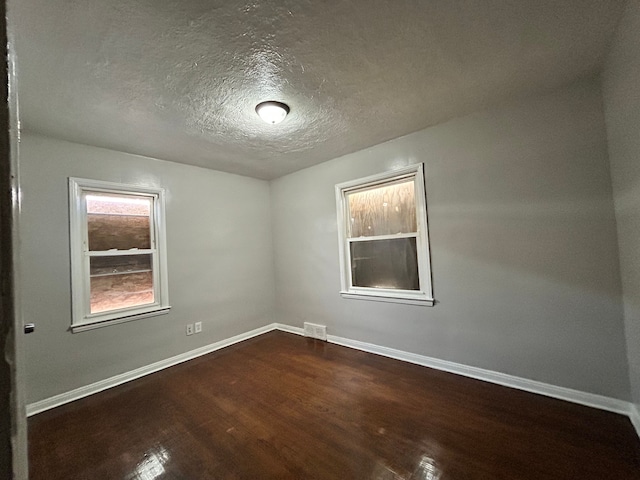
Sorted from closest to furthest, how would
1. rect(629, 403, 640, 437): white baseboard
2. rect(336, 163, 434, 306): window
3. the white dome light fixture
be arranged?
rect(629, 403, 640, 437): white baseboard < the white dome light fixture < rect(336, 163, 434, 306): window

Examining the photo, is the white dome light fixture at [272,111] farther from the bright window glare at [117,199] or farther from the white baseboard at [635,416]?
the white baseboard at [635,416]

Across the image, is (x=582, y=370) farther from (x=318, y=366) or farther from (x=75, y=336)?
(x=75, y=336)

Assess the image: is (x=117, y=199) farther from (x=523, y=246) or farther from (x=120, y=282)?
(x=523, y=246)

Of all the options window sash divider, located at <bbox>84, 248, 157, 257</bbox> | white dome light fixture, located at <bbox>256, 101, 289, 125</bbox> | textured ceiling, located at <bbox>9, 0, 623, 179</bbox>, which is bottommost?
window sash divider, located at <bbox>84, 248, 157, 257</bbox>

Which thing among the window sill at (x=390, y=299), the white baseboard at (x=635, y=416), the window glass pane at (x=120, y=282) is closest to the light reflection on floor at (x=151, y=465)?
the window glass pane at (x=120, y=282)

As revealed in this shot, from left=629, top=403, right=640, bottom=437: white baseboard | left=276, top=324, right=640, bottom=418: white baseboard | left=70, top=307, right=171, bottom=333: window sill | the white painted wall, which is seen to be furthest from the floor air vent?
left=629, top=403, right=640, bottom=437: white baseboard

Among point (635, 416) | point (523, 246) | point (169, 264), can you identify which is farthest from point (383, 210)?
point (169, 264)

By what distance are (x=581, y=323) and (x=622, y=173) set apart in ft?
3.56

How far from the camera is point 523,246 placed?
7.08 ft

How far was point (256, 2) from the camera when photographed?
1.24 meters

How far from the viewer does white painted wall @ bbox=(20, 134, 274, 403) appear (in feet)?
7.39

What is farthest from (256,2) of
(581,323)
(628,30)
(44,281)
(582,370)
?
(582,370)

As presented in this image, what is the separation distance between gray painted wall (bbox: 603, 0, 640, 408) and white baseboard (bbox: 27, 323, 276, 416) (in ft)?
12.4

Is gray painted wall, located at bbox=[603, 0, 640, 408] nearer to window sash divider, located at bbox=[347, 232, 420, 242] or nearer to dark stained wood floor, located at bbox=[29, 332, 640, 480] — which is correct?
dark stained wood floor, located at bbox=[29, 332, 640, 480]
